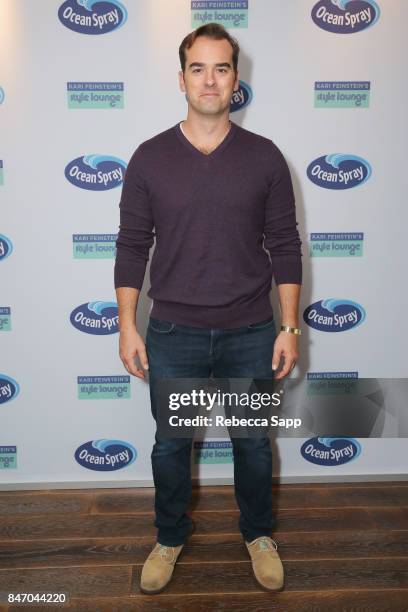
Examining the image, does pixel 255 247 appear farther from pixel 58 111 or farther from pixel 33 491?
pixel 33 491

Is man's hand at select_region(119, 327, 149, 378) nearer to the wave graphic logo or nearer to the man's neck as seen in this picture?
the man's neck

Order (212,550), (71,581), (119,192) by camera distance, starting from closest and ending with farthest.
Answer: (71,581) → (212,550) → (119,192)

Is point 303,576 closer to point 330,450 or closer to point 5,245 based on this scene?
point 330,450

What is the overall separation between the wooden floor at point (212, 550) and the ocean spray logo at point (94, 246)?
3.60 ft

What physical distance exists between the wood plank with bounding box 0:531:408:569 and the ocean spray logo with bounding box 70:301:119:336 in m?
0.87

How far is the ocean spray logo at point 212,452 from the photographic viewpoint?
8.71ft

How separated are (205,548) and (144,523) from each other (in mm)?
314

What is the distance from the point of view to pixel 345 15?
2.28 m

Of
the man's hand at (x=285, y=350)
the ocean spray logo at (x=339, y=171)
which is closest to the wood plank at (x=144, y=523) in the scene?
the man's hand at (x=285, y=350)

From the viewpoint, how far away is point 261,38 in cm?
228

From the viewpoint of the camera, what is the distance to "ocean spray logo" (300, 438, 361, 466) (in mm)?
2680

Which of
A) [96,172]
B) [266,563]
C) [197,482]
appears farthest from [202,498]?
[96,172]

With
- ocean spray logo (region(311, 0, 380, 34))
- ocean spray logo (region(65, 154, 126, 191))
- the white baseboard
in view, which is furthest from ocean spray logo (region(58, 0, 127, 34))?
the white baseboard

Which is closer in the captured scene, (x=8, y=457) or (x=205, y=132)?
(x=205, y=132)
